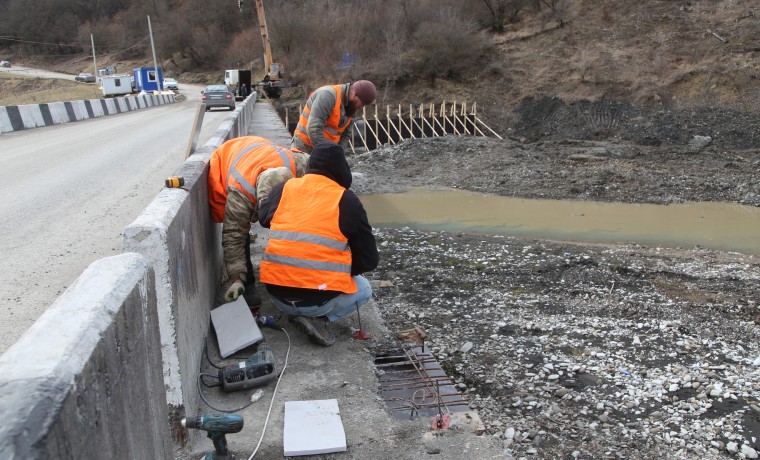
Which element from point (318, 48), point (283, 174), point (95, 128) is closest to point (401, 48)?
point (318, 48)

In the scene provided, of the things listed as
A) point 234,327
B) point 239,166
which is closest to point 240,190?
point 239,166

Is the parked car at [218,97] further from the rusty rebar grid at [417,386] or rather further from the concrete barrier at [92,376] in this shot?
the concrete barrier at [92,376]

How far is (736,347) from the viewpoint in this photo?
5.24 meters

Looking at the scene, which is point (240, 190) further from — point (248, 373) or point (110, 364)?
point (110, 364)

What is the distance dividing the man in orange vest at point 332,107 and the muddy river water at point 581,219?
4.15 metres

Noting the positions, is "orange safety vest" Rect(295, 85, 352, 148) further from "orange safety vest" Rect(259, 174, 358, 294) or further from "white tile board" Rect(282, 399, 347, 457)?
"white tile board" Rect(282, 399, 347, 457)

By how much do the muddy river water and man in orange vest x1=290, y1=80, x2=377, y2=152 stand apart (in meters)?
4.15

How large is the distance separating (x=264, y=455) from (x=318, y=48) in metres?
41.9

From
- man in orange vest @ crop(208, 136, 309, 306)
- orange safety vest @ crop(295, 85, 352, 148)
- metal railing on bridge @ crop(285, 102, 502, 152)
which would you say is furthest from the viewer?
metal railing on bridge @ crop(285, 102, 502, 152)

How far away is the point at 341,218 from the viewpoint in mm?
4301

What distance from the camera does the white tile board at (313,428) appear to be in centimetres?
327

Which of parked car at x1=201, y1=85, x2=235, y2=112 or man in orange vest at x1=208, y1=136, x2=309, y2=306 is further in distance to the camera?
parked car at x1=201, y1=85, x2=235, y2=112

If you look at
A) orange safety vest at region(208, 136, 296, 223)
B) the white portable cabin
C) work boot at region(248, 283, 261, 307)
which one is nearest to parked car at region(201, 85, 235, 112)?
the white portable cabin

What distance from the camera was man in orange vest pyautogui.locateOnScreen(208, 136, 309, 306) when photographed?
4.70 metres
